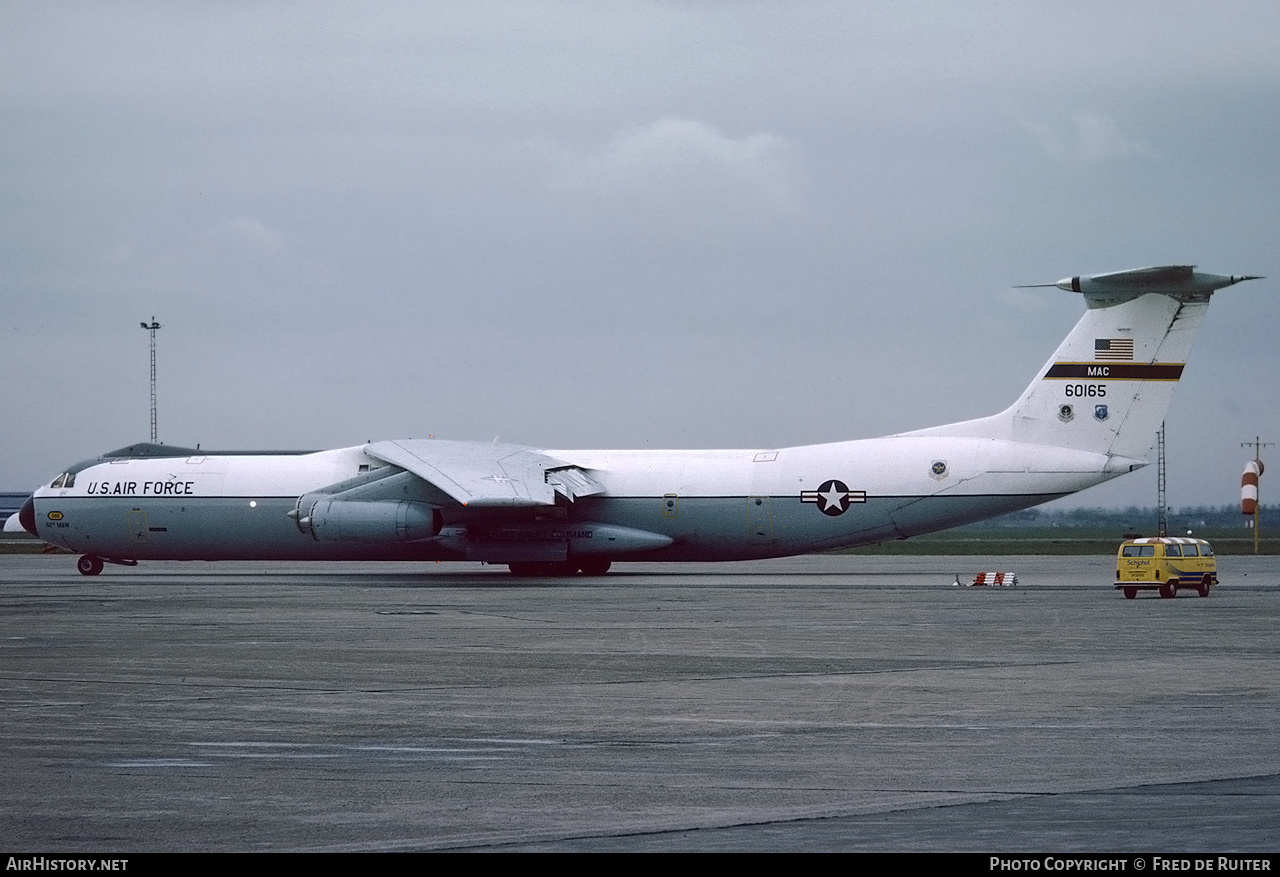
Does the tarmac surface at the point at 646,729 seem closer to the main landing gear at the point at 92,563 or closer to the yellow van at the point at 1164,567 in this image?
the yellow van at the point at 1164,567

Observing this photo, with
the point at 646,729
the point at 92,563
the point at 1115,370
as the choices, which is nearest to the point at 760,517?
the point at 1115,370

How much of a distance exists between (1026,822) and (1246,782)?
2384 millimetres

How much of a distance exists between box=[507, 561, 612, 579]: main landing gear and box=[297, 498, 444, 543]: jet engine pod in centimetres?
362

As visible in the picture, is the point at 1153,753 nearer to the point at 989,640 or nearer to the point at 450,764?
the point at 450,764

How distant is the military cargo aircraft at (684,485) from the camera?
41844mm

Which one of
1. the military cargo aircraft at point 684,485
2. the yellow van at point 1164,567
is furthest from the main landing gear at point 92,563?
the yellow van at point 1164,567

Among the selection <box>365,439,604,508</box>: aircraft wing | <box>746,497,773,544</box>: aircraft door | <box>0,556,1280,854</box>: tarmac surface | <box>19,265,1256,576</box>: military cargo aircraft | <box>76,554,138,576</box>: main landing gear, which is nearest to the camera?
<box>0,556,1280,854</box>: tarmac surface

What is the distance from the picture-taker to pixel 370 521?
43094 mm

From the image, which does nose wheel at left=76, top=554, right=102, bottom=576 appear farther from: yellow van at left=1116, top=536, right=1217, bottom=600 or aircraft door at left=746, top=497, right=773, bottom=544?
yellow van at left=1116, top=536, right=1217, bottom=600

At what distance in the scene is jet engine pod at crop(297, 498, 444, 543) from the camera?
43094 mm

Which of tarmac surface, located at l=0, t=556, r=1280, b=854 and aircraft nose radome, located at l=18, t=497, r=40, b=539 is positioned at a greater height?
aircraft nose radome, located at l=18, t=497, r=40, b=539

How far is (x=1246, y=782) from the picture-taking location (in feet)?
35.1

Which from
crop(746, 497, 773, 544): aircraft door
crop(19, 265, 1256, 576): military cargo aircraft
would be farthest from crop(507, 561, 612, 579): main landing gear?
crop(746, 497, 773, 544): aircraft door

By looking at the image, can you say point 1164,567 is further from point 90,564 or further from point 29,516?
point 29,516
